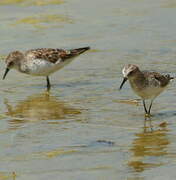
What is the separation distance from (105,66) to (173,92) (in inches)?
107

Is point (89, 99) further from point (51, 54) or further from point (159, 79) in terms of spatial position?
point (51, 54)

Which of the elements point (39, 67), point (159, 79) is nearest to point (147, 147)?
point (159, 79)

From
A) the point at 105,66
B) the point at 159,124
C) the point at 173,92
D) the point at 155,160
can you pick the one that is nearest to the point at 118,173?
the point at 155,160

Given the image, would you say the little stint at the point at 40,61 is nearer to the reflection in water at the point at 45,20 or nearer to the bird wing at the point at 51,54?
the bird wing at the point at 51,54

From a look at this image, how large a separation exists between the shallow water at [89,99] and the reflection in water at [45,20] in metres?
0.03

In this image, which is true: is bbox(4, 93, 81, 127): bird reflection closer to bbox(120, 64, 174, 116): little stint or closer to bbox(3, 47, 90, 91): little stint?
bbox(3, 47, 90, 91): little stint

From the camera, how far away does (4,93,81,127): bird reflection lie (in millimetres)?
11164

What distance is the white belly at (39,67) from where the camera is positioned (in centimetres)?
1373

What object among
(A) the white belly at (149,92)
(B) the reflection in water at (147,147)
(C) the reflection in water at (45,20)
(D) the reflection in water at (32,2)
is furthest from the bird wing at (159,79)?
(D) the reflection in water at (32,2)

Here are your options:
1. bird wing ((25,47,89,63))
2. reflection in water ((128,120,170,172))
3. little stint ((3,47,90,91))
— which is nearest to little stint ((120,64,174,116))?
reflection in water ((128,120,170,172))

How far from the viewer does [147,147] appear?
916cm

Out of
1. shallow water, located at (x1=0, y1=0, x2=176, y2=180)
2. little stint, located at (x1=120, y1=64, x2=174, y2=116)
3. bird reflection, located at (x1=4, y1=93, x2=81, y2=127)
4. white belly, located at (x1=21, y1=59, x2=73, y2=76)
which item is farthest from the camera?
white belly, located at (x1=21, y1=59, x2=73, y2=76)

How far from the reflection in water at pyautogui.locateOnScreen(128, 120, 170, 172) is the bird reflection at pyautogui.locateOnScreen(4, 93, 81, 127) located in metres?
1.82

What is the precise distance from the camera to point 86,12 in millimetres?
19422
